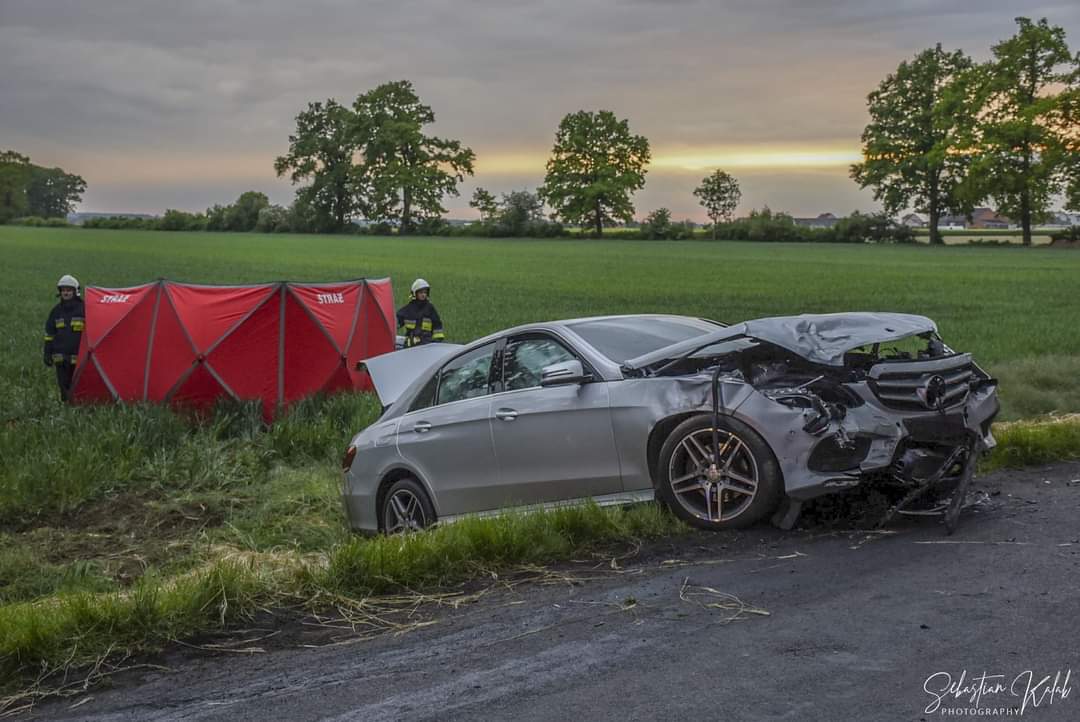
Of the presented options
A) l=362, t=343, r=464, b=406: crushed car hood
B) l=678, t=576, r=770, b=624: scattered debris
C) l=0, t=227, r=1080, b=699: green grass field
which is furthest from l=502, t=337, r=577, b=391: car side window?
l=362, t=343, r=464, b=406: crushed car hood

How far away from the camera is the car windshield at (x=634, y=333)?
8.21 m

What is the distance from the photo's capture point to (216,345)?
17078mm

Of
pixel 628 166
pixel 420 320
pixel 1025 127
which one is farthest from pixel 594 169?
pixel 420 320

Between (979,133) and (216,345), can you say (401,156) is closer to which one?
(979,133)

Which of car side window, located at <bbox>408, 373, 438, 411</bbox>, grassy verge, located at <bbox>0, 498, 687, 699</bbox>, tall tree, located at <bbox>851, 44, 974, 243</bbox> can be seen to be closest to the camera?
grassy verge, located at <bbox>0, 498, 687, 699</bbox>

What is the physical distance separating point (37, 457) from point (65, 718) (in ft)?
28.4

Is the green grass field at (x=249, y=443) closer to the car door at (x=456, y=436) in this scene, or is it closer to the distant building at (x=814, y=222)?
the car door at (x=456, y=436)

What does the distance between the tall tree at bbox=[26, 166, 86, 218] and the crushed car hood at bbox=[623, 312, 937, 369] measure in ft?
590

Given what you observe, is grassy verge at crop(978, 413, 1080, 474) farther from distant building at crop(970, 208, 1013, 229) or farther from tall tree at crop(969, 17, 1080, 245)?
distant building at crop(970, 208, 1013, 229)

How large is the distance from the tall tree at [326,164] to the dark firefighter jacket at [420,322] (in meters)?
113

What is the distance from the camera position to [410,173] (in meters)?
124

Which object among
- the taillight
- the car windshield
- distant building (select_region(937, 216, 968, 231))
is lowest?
the taillight

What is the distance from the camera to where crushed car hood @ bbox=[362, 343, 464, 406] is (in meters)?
11.3

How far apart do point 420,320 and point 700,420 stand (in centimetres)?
1127
